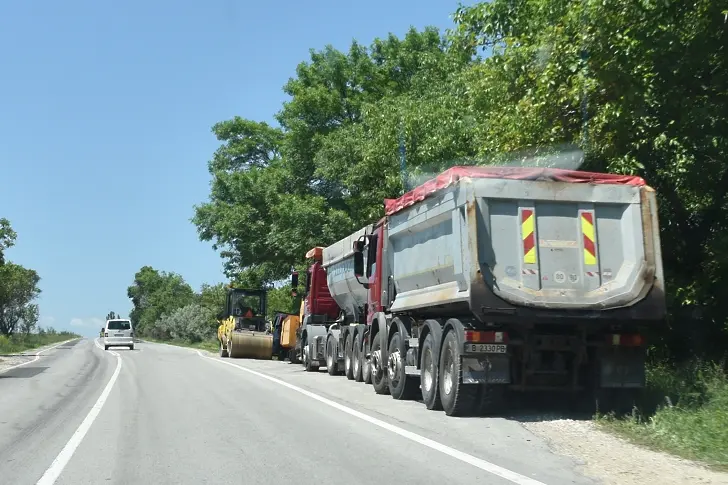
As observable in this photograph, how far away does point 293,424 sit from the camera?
11.8m

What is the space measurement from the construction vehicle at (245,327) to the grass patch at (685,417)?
2215cm

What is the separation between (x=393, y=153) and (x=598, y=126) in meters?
11.0

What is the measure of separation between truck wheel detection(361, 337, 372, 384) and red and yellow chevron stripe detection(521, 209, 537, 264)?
7.91 meters

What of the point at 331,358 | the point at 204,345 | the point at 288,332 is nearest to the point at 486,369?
the point at 331,358

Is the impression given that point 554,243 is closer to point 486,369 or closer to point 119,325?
point 486,369

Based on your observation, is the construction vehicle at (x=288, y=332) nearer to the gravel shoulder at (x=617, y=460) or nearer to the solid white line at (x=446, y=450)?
the solid white line at (x=446, y=450)

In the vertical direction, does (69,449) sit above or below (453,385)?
below

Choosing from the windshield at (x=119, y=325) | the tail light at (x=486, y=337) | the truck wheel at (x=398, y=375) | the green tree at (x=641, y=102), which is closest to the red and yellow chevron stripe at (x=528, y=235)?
the tail light at (x=486, y=337)

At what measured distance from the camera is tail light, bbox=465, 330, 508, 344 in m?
11.7

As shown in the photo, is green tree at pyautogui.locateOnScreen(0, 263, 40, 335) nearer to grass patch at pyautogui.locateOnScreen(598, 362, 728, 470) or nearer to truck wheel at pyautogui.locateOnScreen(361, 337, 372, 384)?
truck wheel at pyautogui.locateOnScreen(361, 337, 372, 384)

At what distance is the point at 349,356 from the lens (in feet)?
68.7

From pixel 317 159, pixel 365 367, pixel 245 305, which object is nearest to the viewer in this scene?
pixel 365 367

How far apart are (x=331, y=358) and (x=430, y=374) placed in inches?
392

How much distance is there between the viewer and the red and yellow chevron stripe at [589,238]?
1159 cm
